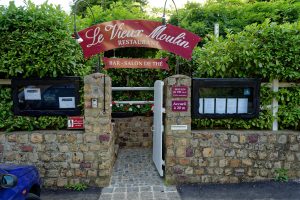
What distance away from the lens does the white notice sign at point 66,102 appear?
5.69 meters

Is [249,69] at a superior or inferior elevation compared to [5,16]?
inferior

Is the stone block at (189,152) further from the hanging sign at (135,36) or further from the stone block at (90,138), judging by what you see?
the hanging sign at (135,36)

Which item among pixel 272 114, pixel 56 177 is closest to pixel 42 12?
pixel 56 177

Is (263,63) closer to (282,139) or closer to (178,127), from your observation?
(282,139)

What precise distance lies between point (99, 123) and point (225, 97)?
9.39ft

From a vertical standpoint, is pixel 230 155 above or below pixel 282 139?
below

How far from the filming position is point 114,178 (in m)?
5.95

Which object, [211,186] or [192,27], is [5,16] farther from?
[192,27]

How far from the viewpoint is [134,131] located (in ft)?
28.1

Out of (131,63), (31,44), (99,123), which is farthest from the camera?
(131,63)

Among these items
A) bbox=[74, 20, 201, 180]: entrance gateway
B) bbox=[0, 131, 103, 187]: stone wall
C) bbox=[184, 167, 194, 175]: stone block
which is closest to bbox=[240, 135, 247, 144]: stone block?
bbox=[184, 167, 194, 175]: stone block

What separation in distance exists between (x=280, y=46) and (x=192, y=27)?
9.26 metres

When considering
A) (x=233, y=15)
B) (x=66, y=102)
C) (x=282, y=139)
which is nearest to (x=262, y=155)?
(x=282, y=139)

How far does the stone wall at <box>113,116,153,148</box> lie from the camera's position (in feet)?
28.0
